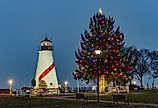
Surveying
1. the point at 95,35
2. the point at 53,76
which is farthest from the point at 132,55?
the point at 95,35

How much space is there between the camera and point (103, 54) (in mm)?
77062

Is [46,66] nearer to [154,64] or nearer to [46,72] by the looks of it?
[46,72]

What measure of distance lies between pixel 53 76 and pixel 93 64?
15962 millimetres

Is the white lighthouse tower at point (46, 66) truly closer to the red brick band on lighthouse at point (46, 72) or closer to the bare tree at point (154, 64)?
the red brick band on lighthouse at point (46, 72)

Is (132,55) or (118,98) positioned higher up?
(132,55)

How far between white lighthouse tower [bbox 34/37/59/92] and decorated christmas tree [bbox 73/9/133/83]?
11430mm

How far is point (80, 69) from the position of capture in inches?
3068

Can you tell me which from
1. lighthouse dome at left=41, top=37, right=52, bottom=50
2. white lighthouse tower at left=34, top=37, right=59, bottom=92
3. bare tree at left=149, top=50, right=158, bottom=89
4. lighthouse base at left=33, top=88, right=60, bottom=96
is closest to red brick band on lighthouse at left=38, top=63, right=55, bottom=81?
white lighthouse tower at left=34, top=37, right=59, bottom=92

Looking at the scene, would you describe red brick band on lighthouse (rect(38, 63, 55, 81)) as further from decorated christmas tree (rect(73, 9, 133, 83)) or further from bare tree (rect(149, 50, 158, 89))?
bare tree (rect(149, 50, 158, 89))

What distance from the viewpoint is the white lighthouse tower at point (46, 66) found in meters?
88.8

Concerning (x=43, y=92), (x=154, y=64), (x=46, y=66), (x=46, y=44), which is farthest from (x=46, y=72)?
(x=154, y=64)

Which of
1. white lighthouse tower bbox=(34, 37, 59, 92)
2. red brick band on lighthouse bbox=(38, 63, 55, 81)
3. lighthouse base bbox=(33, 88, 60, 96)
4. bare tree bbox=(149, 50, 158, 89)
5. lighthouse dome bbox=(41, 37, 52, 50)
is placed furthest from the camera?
bare tree bbox=(149, 50, 158, 89)

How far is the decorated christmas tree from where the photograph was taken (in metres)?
76.1

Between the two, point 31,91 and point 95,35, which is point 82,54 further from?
point 31,91
